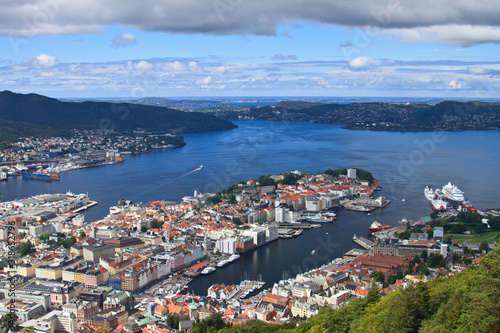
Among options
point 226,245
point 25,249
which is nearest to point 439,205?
point 226,245

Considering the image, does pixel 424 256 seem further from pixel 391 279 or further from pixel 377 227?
pixel 377 227


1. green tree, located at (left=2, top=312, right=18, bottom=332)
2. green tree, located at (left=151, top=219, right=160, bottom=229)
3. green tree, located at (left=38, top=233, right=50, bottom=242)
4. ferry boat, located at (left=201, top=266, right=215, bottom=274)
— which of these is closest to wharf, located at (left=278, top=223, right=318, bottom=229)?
green tree, located at (left=151, top=219, right=160, bottom=229)

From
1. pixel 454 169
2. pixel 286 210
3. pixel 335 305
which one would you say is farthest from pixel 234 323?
pixel 454 169

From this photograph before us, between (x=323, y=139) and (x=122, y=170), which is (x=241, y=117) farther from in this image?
(x=122, y=170)

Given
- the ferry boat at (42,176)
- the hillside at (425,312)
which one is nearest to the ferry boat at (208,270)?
the hillside at (425,312)

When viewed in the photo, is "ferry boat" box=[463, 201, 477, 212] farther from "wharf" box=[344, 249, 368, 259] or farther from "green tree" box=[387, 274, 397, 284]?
"green tree" box=[387, 274, 397, 284]

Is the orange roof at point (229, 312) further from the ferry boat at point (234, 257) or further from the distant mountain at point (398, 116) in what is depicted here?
the distant mountain at point (398, 116)

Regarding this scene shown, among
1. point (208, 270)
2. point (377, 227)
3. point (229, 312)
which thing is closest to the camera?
point (229, 312)
